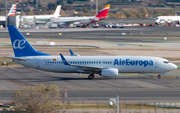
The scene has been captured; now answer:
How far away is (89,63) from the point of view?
49156mm

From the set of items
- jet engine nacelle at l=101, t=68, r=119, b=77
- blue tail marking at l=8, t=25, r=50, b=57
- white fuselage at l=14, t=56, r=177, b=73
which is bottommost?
jet engine nacelle at l=101, t=68, r=119, b=77

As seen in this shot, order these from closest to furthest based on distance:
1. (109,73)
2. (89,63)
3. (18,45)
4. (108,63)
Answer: (109,73) → (108,63) → (89,63) → (18,45)

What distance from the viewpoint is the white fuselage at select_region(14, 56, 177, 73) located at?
4856 centimetres

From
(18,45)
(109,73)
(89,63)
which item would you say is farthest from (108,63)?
(18,45)

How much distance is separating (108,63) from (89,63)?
2939mm

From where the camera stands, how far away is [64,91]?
41000 mm

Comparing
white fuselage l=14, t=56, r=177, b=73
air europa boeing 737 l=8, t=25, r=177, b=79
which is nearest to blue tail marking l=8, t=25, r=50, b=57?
air europa boeing 737 l=8, t=25, r=177, b=79

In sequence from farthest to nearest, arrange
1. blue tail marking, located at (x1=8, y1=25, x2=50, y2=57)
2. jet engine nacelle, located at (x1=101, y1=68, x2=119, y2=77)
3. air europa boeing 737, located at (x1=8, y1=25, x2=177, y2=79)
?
blue tail marking, located at (x1=8, y1=25, x2=50, y2=57) → air europa boeing 737, located at (x1=8, y1=25, x2=177, y2=79) → jet engine nacelle, located at (x1=101, y1=68, x2=119, y2=77)

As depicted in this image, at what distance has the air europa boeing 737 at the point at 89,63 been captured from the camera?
48.5 meters

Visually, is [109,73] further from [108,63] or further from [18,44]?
[18,44]

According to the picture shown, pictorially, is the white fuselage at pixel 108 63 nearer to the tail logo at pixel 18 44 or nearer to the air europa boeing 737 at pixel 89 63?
the air europa boeing 737 at pixel 89 63

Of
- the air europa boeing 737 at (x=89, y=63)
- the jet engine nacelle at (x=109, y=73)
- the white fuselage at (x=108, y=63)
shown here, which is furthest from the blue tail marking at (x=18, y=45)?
the jet engine nacelle at (x=109, y=73)

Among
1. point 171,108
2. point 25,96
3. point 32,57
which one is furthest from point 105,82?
point 25,96

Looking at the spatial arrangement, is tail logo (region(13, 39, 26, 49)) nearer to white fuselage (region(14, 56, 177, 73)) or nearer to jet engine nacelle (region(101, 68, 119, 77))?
white fuselage (region(14, 56, 177, 73))
